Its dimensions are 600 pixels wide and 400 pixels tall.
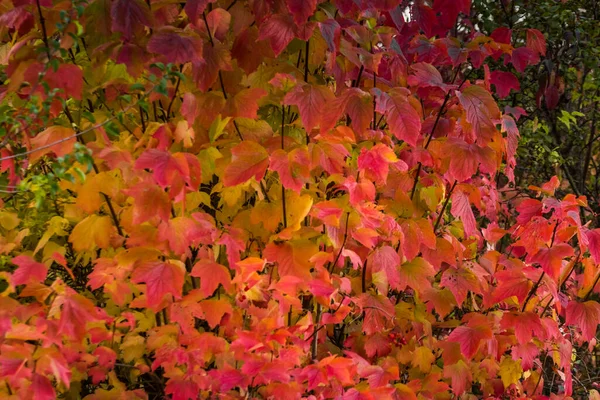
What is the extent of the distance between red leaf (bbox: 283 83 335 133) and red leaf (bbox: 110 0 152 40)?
0.46m

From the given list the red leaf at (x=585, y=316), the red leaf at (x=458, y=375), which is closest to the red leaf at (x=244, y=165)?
the red leaf at (x=458, y=375)

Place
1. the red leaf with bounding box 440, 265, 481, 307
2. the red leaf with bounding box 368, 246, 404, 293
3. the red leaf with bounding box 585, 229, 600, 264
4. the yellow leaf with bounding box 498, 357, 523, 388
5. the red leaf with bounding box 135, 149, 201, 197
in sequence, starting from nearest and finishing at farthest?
the red leaf with bounding box 135, 149, 201, 197 → the red leaf with bounding box 368, 246, 404, 293 → the red leaf with bounding box 585, 229, 600, 264 → the red leaf with bounding box 440, 265, 481, 307 → the yellow leaf with bounding box 498, 357, 523, 388

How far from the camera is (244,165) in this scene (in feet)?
6.89

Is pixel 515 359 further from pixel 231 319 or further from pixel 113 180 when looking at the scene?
pixel 113 180

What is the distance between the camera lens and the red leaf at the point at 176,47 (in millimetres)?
1931

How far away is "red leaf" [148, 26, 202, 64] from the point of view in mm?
1931

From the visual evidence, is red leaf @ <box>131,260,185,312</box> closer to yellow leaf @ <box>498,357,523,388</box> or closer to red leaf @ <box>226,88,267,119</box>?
red leaf @ <box>226,88,267,119</box>

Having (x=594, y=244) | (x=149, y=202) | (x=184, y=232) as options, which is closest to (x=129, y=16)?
(x=149, y=202)

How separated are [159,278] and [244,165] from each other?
1.32 feet

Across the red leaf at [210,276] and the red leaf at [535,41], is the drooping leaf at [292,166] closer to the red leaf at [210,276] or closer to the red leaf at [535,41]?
the red leaf at [210,276]

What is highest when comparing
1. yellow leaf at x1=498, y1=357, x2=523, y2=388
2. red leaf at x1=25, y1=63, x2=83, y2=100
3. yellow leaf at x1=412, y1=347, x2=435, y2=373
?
red leaf at x1=25, y1=63, x2=83, y2=100

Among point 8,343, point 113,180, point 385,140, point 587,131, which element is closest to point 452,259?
point 385,140

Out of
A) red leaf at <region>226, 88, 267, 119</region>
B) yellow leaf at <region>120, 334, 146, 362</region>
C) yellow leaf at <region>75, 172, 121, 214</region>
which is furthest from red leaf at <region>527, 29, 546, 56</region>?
yellow leaf at <region>120, 334, 146, 362</region>

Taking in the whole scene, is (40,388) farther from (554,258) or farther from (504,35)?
(504,35)
